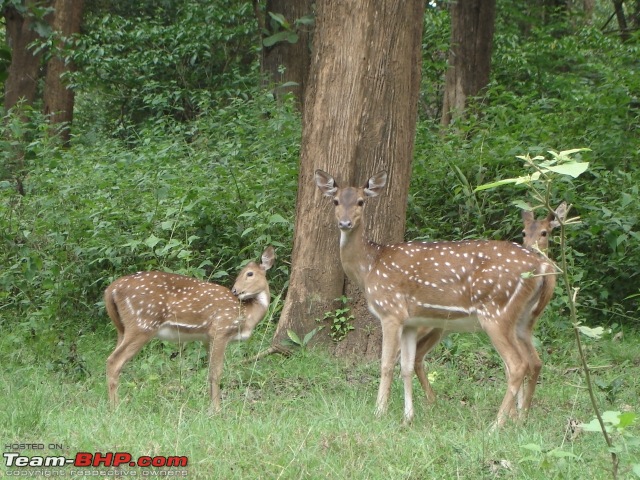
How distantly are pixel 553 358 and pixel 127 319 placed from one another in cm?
380

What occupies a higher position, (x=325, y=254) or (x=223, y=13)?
(x=223, y=13)

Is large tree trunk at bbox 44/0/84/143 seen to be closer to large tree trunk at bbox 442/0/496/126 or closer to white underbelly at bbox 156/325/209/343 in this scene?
large tree trunk at bbox 442/0/496/126

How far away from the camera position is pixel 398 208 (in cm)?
893

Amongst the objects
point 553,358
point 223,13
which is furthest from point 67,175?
point 223,13

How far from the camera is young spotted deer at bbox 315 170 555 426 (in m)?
7.25

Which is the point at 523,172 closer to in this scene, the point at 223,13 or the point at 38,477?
the point at 38,477

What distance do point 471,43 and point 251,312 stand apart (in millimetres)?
8190

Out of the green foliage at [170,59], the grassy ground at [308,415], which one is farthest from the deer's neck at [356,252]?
the green foliage at [170,59]

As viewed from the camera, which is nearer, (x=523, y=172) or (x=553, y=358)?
(x=553, y=358)

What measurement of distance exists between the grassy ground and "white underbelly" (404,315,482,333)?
55 centimetres

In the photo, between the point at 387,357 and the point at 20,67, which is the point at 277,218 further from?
the point at 20,67

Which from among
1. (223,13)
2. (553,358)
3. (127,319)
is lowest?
(553,358)

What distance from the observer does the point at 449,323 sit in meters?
7.62

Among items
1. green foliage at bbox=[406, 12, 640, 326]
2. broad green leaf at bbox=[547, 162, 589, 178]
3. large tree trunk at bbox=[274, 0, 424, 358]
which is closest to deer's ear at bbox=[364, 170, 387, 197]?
large tree trunk at bbox=[274, 0, 424, 358]
